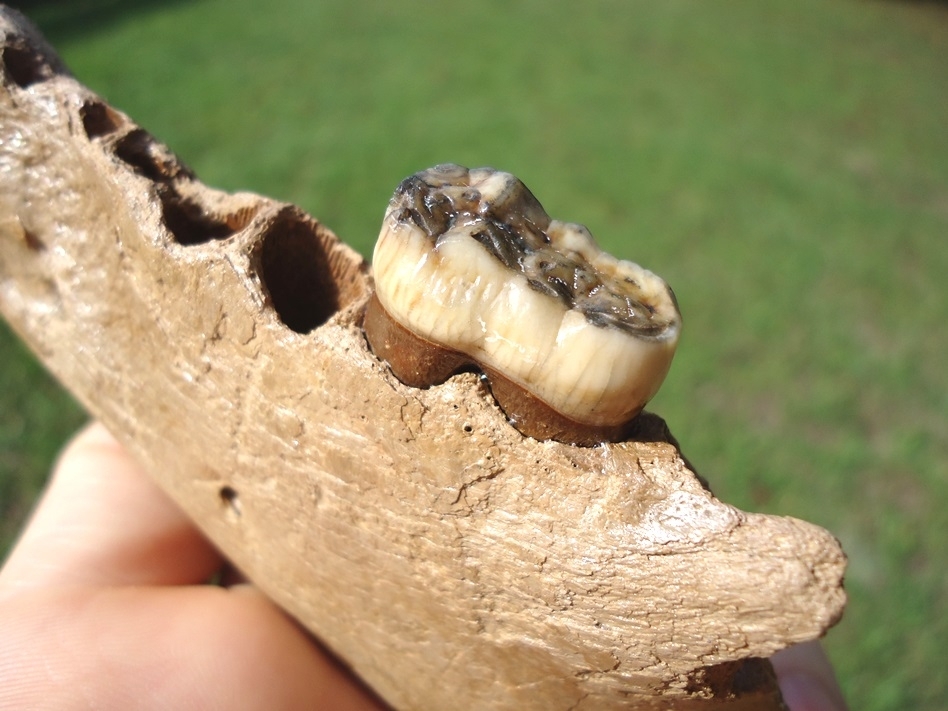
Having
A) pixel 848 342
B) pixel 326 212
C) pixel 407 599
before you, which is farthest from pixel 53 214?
pixel 848 342

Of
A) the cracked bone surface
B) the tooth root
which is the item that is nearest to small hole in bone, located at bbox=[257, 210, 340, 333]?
the cracked bone surface

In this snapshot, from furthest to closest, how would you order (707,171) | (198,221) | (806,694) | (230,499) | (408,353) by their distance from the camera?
(707,171) < (806,694) < (230,499) < (198,221) < (408,353)

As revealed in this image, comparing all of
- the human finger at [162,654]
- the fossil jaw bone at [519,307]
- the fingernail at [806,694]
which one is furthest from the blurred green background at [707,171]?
the fossil jaw bone at [519,307]

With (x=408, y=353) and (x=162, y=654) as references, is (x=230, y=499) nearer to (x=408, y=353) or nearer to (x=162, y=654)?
(x=162, y=654)

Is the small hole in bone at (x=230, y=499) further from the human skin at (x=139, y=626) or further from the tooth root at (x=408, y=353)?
the tooth root at (x=408, y=353)

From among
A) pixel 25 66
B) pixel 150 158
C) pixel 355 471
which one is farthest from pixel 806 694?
pixel 25 66

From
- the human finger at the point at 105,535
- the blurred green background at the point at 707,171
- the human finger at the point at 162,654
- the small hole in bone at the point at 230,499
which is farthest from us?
the blurred green background at the point at 707,171

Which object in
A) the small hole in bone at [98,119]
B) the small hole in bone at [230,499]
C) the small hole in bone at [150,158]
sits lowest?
the small hole in bone at [230,499]

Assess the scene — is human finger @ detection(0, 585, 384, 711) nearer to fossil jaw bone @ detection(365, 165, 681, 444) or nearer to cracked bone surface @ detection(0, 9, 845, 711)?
cracked bone surface @ detection(0, 9, 845, 711)

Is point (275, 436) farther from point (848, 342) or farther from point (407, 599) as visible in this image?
point (848, 342)
